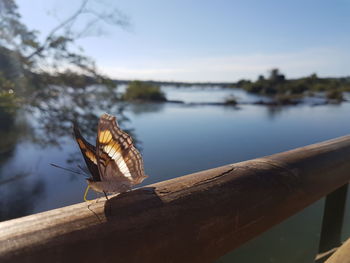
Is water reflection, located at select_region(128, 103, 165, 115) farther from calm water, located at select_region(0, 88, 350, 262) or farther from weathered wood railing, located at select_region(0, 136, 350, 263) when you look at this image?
weathered wood railing, located at select_region(0, 136, 350, 263)

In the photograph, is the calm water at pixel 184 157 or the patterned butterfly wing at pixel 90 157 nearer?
the patterned butterfly wing at pixel 90 157

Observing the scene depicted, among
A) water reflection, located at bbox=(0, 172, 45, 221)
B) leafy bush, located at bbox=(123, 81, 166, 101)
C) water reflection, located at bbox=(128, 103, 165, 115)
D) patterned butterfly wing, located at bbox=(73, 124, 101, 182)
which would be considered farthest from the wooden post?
leafy bush, located at bbox=(123, 81, 166, 101)

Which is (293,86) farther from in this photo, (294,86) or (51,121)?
(51,121)

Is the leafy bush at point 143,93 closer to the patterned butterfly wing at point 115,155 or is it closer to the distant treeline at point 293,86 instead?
the distant treeline at point 293,86

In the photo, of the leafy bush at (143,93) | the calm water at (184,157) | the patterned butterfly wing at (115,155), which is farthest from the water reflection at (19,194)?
the leafy bush at (143,93)

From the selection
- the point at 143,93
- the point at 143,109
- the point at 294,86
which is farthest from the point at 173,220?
the point at 294,86

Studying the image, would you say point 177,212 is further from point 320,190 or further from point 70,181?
point 70,181

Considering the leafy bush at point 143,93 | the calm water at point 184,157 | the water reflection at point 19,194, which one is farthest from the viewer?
the leafy bush at point 143,93

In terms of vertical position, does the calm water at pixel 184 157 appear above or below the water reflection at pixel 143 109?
below
